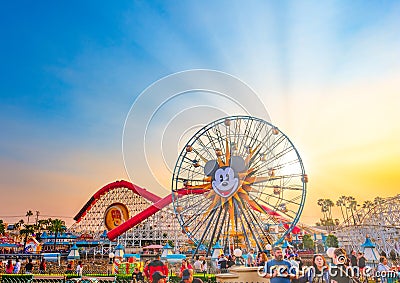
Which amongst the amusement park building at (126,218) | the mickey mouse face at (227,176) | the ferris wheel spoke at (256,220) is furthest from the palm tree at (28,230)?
the ferris wheel spoke at (256,220)

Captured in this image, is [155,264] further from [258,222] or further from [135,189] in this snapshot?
[135,189]

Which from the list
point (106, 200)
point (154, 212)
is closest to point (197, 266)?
point (154, 212)

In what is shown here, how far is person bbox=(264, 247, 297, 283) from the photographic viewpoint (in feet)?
19.3

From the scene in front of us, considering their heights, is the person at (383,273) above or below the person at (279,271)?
below

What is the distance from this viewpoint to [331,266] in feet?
20.0

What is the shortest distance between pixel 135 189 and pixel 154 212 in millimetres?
9740

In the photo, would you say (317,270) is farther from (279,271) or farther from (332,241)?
(332,241)

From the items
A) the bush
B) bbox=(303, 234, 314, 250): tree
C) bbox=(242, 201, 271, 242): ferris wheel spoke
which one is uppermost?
bbox=(242, 201, 271, 242): ferris wheel spoke

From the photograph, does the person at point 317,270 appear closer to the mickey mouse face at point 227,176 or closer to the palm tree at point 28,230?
the mickey mouse face at point 227,176

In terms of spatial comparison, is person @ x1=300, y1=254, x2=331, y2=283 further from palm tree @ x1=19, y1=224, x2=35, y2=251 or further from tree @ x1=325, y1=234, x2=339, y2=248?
palm tree @ x1=19, y1=224, x2=35, y2=251

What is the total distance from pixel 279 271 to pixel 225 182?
12.8 meters

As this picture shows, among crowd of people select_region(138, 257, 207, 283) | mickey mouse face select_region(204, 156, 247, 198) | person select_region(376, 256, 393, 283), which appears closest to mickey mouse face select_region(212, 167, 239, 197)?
mickey mouse face select_region(204, 156, 247, 198)

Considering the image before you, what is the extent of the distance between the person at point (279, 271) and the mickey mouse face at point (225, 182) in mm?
12375

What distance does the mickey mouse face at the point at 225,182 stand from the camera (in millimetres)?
18578
